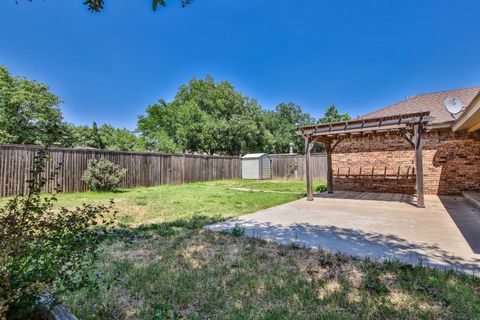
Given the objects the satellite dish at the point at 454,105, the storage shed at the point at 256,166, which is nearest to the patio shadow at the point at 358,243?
the satellite dish at the point at 454,105

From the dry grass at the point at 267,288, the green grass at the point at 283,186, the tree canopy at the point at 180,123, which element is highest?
the tree canopy at the point at 180,123

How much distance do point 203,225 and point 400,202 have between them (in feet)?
18.2

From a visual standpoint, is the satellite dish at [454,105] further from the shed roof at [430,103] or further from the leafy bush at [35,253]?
the leafy bush at [35,253]

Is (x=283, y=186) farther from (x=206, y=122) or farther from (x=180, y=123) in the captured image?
(x=180, y=123)

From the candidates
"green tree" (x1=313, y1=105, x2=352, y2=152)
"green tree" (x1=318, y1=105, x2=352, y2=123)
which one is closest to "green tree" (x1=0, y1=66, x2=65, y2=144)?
"green tree" (x1=313, y1=105, x2=352, y2=152)

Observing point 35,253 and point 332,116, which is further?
point 332,116

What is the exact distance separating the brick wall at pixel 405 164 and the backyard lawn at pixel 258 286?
6390 millimetres

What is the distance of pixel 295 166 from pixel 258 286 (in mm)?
14471

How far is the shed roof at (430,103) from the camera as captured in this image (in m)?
8.74

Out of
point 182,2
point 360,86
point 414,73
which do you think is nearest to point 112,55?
point 182,2

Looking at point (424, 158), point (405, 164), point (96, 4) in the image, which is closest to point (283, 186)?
point (405, 164)

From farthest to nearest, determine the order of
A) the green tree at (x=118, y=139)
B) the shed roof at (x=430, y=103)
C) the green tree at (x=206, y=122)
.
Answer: the green tree at (x=118, y=139), the green tree at (x=206, y=122), the shed roof at (x=430, y=103)

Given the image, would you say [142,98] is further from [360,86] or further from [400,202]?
[400,202]

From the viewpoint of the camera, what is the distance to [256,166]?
17172 mm
